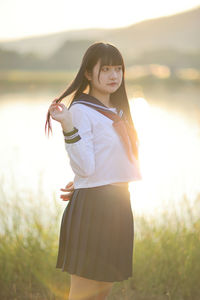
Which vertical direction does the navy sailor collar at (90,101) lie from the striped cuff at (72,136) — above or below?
above

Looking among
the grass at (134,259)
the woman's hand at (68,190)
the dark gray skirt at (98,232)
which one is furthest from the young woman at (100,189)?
the grass at (134,259)

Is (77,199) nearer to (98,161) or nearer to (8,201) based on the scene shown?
(98,161)

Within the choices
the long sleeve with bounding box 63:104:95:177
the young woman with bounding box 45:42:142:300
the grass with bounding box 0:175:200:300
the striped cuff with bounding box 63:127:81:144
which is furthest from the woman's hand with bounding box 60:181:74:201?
the grass with bounding box 0:175:200:300

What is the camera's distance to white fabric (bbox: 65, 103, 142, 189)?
172 centimetres

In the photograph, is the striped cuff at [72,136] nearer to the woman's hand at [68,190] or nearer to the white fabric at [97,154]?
the white fabric at [97,154]

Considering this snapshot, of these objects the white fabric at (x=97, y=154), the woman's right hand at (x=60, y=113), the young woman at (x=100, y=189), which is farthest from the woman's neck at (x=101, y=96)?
the woman's right hand at (x=60, y=113)

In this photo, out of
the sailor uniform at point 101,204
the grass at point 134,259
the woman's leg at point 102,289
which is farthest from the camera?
the grass at point 134,259

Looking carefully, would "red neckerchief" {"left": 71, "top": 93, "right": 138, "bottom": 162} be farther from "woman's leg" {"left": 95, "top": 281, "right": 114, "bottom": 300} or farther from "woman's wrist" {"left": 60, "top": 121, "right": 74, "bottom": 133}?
"woman's leg" {"left": 95, "top": 281, "right": 114, "bottom": 300}

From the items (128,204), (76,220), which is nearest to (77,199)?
(76,220)

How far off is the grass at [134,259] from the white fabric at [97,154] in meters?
1.15

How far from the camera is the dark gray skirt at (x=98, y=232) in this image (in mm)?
1819

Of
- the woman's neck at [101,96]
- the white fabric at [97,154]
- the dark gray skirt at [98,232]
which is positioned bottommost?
the dark gray skirt at [98,232]

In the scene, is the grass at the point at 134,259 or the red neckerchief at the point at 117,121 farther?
the grass at the point at 134,259

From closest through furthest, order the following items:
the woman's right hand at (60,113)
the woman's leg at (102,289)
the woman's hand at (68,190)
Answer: the woman's right hand at (60,113) → the woman's leg at (102,289) → the woman's hand at (68,190)
